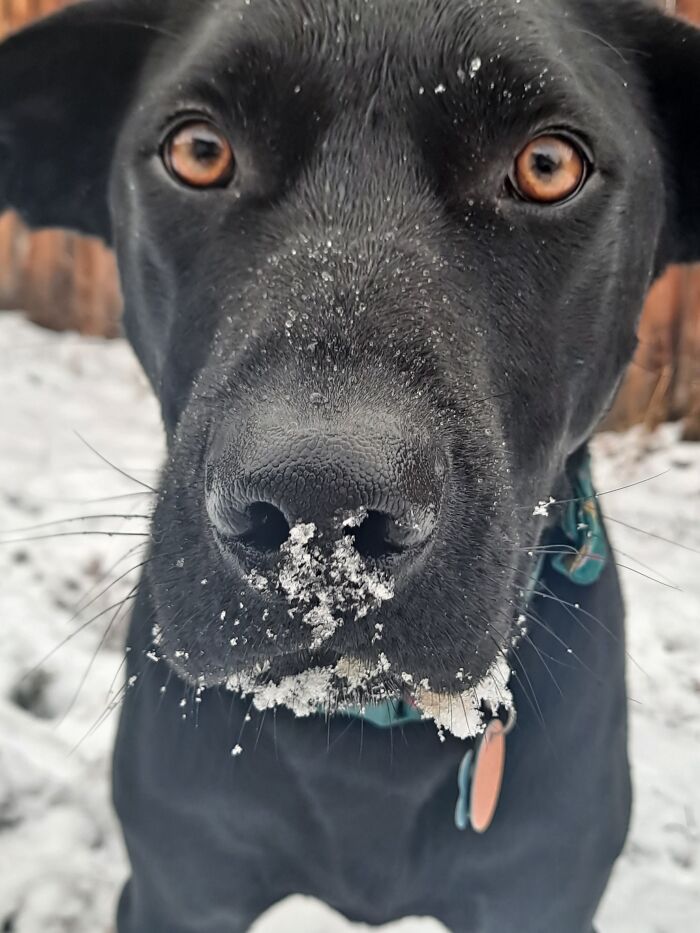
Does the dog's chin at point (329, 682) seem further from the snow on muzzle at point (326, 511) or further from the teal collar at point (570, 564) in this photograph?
the teal collar at point (570, 564)

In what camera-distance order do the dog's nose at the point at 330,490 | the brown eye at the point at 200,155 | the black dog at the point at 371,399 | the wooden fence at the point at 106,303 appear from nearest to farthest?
the dog's nose at the point at 330,490
the black dog at the point at 371,399
the brown eye at the point at 200,155
the wooden fence at the point at 106,303

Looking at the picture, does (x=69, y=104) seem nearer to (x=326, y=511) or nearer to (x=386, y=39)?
(x=386, y=39)

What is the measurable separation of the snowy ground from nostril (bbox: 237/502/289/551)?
559 millimetres

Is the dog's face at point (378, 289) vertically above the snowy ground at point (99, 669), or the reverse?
the dog's face at point (378, 289)

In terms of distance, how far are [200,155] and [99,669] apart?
1.92 meters

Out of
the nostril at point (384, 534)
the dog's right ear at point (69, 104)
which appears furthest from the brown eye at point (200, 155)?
the nostril at point (384, 534)

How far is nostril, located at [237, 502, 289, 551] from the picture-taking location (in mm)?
848

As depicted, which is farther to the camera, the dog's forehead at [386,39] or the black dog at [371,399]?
the dog's forehead at [386,39]

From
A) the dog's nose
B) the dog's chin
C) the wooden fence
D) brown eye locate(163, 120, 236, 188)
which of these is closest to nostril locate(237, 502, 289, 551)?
the dog's nose

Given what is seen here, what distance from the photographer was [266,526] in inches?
33.7

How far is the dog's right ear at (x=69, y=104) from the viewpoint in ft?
5.24

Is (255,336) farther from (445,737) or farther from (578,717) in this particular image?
(578,717)

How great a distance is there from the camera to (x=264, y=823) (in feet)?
4.76

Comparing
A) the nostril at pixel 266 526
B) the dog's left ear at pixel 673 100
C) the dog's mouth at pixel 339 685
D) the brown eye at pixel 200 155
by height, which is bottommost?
the dog's mouth at pixel 339 685
